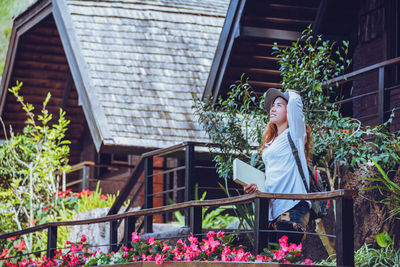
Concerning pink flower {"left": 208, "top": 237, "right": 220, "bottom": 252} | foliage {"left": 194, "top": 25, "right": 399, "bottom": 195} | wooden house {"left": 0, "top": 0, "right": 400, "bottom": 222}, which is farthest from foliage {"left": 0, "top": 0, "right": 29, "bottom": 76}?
pink flower {"left": 208, "top": 237, "right": 220, "bottom": 252}

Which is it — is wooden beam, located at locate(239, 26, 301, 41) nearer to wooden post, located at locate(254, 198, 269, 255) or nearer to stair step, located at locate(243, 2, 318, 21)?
stair step, located at locate(243, 2, 318, 21)

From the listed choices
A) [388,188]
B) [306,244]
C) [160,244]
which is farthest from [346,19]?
[160,244]

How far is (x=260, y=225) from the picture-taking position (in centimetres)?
669

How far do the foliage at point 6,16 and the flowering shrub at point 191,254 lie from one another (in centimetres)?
3969

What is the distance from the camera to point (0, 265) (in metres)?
12.1

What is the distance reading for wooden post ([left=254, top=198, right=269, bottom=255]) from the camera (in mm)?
6668

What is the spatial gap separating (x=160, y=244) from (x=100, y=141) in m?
5.49

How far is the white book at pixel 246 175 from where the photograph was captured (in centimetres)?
679

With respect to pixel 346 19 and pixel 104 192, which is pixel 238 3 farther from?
pixel 104 192

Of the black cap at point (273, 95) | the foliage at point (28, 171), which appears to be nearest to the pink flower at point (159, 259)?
the black cap at point (273, 95)

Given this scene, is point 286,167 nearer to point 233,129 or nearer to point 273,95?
point 273,95

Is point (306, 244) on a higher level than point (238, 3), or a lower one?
lower

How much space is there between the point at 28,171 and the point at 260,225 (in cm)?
780

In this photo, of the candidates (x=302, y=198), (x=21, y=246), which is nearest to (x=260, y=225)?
(x=302, y=198)
